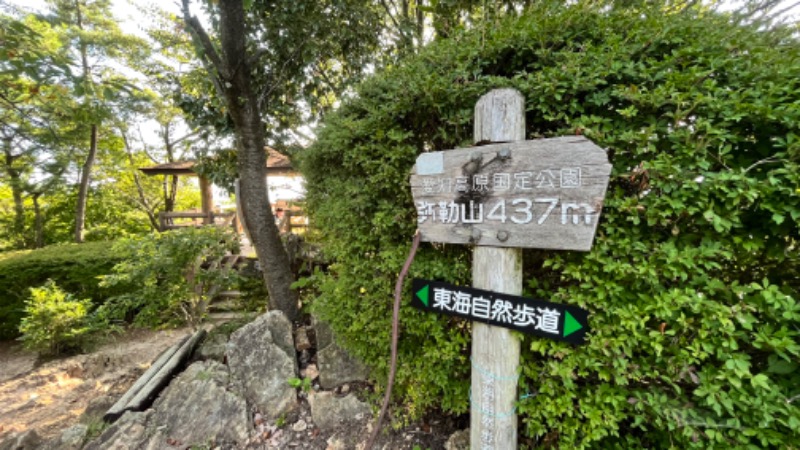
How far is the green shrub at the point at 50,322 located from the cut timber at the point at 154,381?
87.3 inches

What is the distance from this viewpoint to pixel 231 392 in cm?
283

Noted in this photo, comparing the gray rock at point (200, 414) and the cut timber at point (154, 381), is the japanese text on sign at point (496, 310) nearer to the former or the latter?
the gray rock at point (200, 414)

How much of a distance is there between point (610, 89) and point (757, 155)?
61cm

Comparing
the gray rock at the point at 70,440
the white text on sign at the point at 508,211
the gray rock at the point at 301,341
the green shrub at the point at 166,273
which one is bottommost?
the gray rock at the point at 70,440

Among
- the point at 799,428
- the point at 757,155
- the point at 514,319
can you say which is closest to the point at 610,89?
the point at 757,155

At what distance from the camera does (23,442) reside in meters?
Answer: 2.78

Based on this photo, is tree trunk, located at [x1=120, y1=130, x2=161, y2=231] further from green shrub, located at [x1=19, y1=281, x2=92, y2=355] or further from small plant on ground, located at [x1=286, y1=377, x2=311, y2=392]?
small plant on ground, located at [x1=286, y1=377, x2=311, y2=392]

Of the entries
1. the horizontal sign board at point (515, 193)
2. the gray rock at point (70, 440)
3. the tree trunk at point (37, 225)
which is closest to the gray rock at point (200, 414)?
the gray rock at point (70, 440)

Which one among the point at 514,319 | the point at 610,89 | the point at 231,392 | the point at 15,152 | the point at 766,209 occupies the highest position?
the point at 15,152

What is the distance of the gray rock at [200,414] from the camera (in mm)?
2586

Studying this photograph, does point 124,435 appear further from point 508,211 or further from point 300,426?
point 508,211

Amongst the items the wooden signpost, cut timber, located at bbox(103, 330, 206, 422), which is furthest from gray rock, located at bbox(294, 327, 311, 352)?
the wooden signpost

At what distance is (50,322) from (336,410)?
5591 mm

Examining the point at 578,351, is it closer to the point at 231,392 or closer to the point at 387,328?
the point at 387,328
